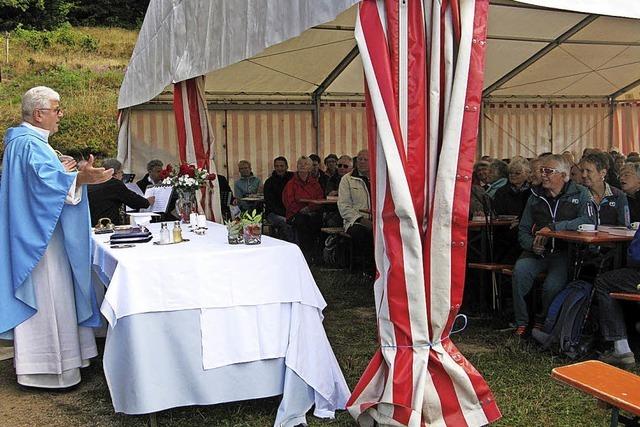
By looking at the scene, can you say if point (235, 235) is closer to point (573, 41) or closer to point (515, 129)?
point (573, 41)

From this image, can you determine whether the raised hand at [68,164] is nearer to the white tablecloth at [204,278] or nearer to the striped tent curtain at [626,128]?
the white tablecloth at [204,278]

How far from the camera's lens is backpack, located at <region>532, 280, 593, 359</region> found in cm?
445

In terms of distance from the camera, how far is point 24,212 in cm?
414

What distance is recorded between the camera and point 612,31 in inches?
313

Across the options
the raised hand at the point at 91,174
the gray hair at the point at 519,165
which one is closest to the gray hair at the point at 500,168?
the gray hair at the point at 519,165

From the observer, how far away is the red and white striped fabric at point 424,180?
10.1ft

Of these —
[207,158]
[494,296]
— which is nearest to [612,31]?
[494,296]

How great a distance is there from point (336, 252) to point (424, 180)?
17.3ft

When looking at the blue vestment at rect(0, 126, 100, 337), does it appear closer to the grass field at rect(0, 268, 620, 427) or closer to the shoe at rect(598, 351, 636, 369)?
the grass field at rect(0, 268, 620, 427)

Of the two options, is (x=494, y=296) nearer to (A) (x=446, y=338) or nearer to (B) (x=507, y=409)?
(B) (x=507, y=409)

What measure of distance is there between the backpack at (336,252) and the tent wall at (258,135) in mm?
2916

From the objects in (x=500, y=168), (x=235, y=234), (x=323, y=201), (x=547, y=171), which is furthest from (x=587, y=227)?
(x=323, y=201)

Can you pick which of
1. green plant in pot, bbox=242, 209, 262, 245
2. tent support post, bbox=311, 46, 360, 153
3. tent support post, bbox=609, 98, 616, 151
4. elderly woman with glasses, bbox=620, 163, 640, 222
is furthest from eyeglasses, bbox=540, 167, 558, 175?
tent support post, bbox=609, 98, 616, 151

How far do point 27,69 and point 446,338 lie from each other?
24393 mm
